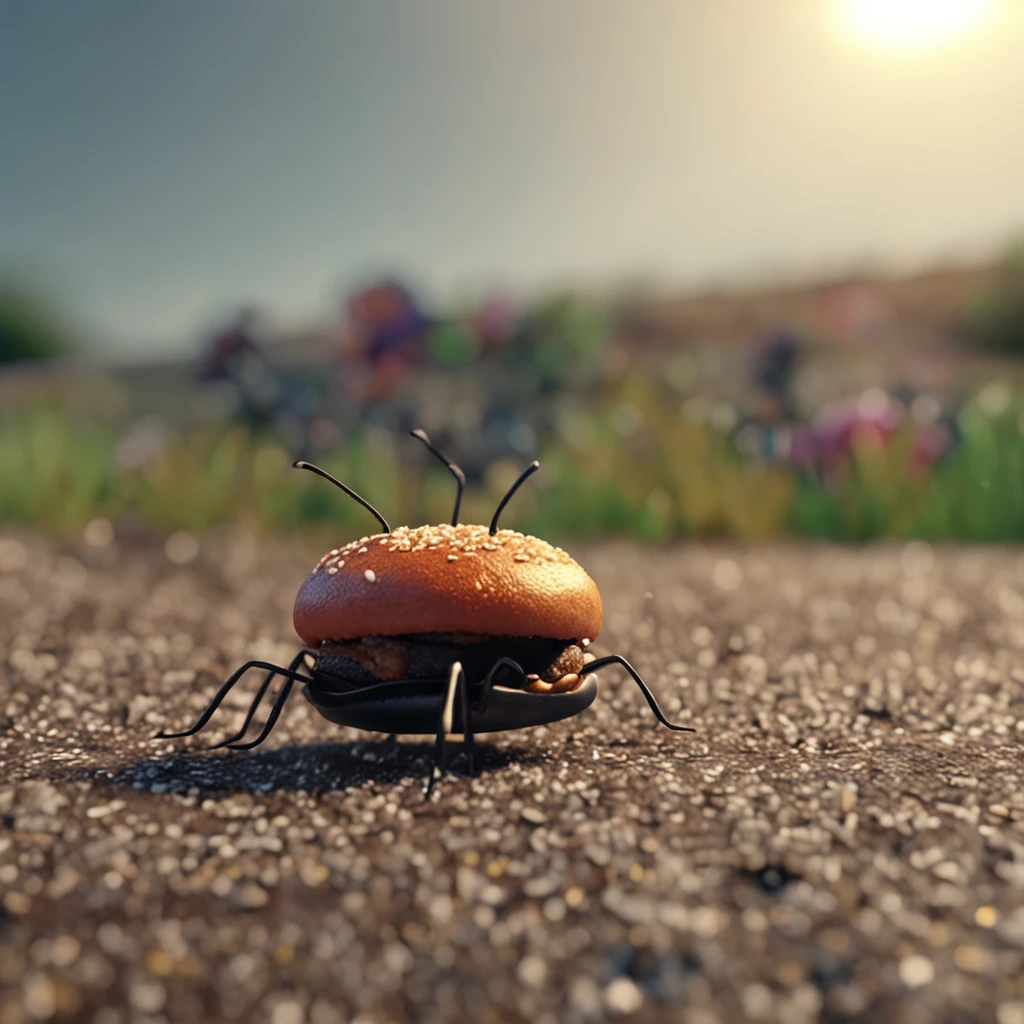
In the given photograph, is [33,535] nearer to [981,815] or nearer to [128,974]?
[128,974]

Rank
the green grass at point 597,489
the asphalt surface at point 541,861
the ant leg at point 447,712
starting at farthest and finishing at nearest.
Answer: the green grass at point 597,489, the ant leg at point 447,712, the asphalt surface at point 541,861

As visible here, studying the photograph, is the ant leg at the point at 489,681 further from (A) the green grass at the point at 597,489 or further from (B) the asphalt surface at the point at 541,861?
(A) the green grass at the point at 597,489

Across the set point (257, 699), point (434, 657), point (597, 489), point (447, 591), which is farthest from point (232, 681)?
point (597, 489)

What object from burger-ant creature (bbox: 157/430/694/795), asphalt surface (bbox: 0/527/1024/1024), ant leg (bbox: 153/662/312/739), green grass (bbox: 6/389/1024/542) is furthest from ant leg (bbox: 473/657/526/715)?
green grass (bbox: 6/389/1024/542)

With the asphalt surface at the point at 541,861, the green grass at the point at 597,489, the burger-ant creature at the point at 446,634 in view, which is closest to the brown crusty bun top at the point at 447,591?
the burger-ant creature at the point at 446,634

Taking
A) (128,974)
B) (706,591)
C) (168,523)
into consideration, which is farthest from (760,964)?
(168,523)
